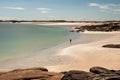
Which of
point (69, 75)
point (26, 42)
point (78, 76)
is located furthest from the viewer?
point (26, 42)

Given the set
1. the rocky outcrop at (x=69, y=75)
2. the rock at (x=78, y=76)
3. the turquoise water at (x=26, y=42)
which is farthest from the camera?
the turquoise water at (x=26, y=42)

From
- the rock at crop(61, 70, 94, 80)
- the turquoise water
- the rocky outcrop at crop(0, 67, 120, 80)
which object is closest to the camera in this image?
the rocky outcrop at crop(0, 67, 120, 80)

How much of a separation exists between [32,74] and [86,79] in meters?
2.64

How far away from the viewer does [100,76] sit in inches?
385

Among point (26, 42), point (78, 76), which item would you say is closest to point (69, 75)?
point (78, 76)

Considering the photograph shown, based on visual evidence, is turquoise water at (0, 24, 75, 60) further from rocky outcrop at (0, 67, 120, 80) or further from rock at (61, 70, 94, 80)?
rock at (61, 70, 94, 80)

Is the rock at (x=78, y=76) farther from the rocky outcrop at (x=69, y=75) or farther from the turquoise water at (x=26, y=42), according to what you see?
the turquoise water at (x=26, y=42)

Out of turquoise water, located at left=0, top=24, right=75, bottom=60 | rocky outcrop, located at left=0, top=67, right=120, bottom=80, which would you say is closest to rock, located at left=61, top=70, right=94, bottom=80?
rocky outcrop, located at left=0, top=67, right=120, bottom=80

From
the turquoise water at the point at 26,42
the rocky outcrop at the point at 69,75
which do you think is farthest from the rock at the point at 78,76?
the turquoise water at the point at 26,42

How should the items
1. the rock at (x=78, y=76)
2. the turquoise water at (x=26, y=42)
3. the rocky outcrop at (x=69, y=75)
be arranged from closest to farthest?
the rocky outcrop at (x=69, y=75), the rock at (x=78, y=76), the turquoise water at (x=26, y=42)

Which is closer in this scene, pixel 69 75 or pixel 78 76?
pixel 78 76

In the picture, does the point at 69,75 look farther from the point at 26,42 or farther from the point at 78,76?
the point at 26,42

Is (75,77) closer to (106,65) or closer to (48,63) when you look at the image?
(106,65)

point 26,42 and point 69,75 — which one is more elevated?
point 69,75
